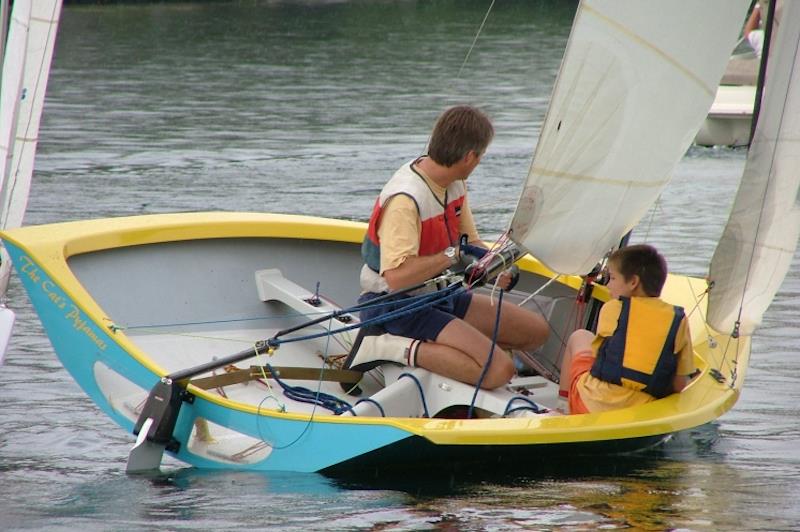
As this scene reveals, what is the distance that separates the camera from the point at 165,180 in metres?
11.0

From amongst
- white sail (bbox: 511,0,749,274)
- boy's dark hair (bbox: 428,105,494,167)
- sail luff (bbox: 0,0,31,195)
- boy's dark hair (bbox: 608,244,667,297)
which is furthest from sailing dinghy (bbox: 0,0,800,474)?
sail luff (bbox: 0,0,31,195)

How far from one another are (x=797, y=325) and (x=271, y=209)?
164 inches

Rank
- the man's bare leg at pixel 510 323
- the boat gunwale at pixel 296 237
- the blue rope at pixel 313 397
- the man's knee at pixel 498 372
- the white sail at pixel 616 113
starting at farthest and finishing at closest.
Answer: the man's bare leg at pixel 510 323
the blue rope at pixel 313 397
the man's knee at pixel 498 372
the white sail at pixel 616 113
the boat gunwale at pixel 296 237

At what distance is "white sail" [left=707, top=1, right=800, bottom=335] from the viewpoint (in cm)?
448

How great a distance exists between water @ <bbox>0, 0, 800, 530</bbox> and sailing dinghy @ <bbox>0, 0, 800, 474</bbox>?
16cm

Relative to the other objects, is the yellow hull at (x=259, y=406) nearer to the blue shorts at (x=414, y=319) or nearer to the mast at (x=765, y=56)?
the blue shorts at (x=414, y=319)

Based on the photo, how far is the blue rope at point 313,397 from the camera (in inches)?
183

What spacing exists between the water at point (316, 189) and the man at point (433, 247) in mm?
380

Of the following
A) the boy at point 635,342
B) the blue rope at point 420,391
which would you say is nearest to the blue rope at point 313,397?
the blue rope at point 420,391

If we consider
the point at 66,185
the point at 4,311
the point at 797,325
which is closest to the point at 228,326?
the point at 4,311

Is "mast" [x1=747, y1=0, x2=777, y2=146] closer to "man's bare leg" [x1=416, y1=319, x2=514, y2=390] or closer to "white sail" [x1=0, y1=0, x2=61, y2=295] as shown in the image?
"man's bare leg" [x1=416, y1=319, x2=514, y2=390]

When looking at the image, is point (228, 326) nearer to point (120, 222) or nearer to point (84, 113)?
point (120, 222)

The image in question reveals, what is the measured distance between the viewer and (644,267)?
4.22 meters

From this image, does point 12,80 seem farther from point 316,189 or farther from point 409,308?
point 316,189
